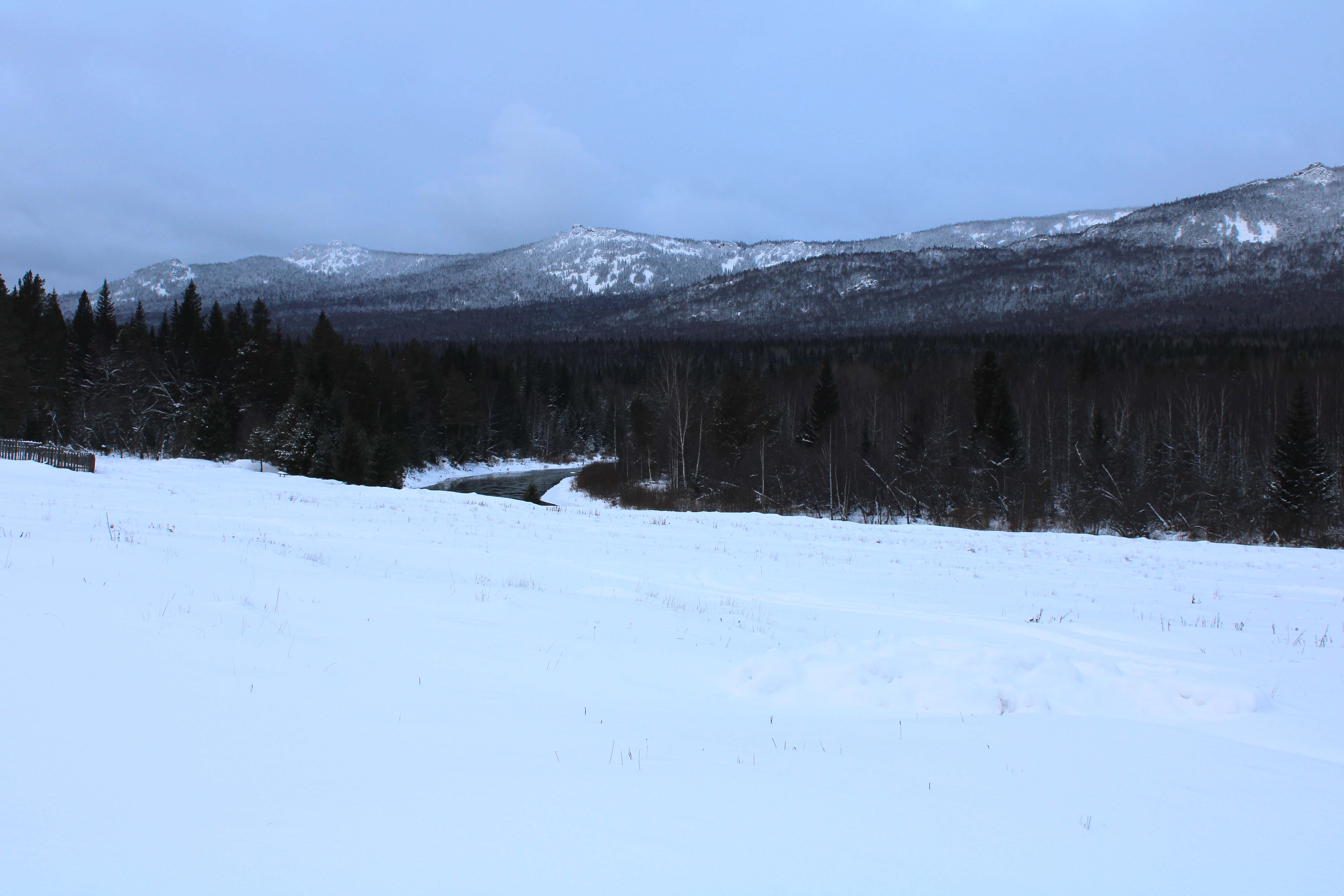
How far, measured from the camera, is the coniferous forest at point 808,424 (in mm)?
42062

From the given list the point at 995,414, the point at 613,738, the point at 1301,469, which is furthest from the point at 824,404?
the point at 613,738

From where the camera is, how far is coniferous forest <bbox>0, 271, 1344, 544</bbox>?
138ft

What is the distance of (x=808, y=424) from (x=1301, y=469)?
30397mm

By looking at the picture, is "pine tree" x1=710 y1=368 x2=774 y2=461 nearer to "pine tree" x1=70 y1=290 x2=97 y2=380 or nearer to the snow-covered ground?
the snow-covered ground

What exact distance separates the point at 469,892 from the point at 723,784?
1.78 m

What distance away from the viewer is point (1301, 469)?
135 ft

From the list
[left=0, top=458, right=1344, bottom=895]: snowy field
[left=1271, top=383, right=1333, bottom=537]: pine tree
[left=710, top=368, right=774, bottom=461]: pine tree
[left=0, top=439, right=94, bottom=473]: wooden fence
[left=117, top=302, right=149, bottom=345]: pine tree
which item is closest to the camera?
[left=0, top=458, right=1344, bottom=895]: snowy field

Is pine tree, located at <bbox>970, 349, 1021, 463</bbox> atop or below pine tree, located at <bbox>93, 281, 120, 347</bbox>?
below

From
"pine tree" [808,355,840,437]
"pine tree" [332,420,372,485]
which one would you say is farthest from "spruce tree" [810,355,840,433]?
"pine tree" [332,420,372,485]

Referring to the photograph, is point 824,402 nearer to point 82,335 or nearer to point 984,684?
point 984,684

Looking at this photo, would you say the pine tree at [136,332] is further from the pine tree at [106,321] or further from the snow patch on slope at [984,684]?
the snow patch on slope at [984,684]

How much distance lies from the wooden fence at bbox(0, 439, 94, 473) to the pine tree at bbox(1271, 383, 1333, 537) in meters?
60.9

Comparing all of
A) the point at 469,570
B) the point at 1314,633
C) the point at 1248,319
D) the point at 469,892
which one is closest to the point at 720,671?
the point at 469,892

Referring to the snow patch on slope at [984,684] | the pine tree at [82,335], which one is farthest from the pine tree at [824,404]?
the pine tree at [82,335]
